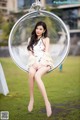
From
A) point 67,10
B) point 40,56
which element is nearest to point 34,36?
point 40,56

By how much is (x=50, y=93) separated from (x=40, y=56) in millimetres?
390

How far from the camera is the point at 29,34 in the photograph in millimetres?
3760

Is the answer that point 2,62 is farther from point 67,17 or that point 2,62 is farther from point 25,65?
point 67,17

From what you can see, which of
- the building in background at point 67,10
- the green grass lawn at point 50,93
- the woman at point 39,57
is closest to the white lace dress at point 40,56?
the woman at point 39,57

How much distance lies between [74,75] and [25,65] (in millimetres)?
509

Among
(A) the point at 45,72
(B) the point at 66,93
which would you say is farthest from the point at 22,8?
(B) the point at 66,93

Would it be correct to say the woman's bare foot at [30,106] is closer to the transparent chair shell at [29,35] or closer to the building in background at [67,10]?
the transparent chair shell at [29,35]

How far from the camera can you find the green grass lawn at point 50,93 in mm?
3758

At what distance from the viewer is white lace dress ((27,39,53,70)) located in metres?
3.71

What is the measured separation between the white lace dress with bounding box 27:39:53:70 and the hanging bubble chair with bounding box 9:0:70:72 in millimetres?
42

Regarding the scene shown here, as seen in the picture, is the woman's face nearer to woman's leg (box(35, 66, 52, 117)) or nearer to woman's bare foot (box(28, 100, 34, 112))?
woman's leg (box(35, 66, 52, 117))

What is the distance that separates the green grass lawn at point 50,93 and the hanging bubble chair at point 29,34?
11 centimetres

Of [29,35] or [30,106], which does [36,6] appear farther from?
[30,106]

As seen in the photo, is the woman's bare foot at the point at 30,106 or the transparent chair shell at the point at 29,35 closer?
the transparent chair shell at the point at 29,35
